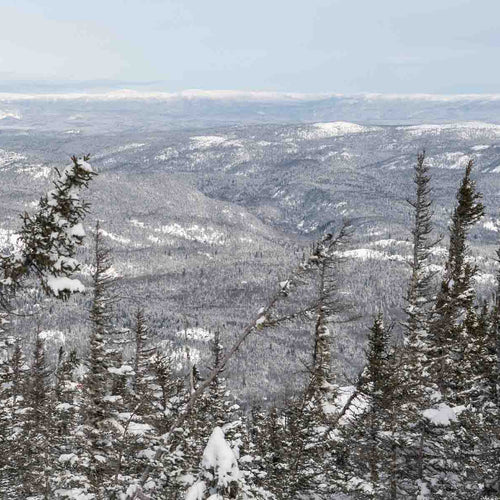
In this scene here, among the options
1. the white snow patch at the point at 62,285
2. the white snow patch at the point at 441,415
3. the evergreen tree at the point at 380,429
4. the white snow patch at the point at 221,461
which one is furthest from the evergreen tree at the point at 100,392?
the white snow patch at the point at 221,461

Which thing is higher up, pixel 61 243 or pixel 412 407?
pixel 61 243

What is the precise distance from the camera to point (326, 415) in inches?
1097

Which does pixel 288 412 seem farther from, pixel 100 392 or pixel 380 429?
pixel 100 392

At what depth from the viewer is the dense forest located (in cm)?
772

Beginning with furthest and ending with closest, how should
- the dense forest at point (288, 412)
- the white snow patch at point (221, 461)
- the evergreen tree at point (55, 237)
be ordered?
the evergreen tree at point (55, 237) → the dense forest at point (288, 412) → the white snow patch at point (221, 461)

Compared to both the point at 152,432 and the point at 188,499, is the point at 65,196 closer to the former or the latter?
the point at 188,499

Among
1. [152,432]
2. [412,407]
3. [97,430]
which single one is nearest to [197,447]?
[152,432]

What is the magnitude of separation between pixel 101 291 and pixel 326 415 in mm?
13810

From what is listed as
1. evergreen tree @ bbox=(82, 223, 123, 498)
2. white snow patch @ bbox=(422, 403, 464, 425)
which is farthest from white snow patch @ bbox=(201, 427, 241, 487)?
evergreen tree @ bbox=(82, 223, 123, 498)

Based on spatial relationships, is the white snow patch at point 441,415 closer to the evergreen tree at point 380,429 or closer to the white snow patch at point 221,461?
the evergreen tree at point 380,429

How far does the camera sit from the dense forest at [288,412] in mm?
7722

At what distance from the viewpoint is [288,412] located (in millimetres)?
24422

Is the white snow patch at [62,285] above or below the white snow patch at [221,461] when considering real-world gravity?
above

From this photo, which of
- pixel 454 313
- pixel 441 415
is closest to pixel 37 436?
pixel 454 313
